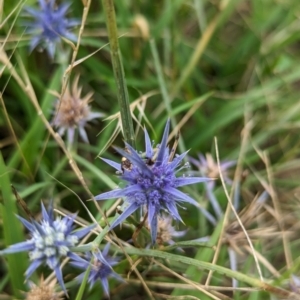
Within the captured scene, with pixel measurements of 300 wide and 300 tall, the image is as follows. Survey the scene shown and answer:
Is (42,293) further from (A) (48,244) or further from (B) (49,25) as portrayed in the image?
(B) (49,25)

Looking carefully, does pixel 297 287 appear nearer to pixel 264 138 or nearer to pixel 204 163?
pixel 204 163

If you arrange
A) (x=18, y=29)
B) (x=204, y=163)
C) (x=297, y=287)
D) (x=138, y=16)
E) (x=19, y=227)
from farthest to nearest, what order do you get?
(x=138, y=16)
(x=18, y=29)
(x=204, y=163)
(x=19, y=227)
(x=297, y=287)

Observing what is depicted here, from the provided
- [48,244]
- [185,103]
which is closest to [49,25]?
[185,103]

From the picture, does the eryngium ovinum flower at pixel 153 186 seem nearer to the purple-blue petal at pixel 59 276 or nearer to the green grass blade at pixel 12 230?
the purple-blue petal at pixel 59 276

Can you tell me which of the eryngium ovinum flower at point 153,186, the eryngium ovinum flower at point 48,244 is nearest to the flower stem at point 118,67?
the eryngium ovinum flower at point 153,186

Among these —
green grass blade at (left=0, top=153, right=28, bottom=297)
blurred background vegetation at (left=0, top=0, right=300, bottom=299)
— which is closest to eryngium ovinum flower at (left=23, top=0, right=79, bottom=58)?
blurred background vegetation at (left=0, top=0, right=300, bottom=299)

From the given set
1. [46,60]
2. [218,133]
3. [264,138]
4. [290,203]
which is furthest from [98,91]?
[290,203]
